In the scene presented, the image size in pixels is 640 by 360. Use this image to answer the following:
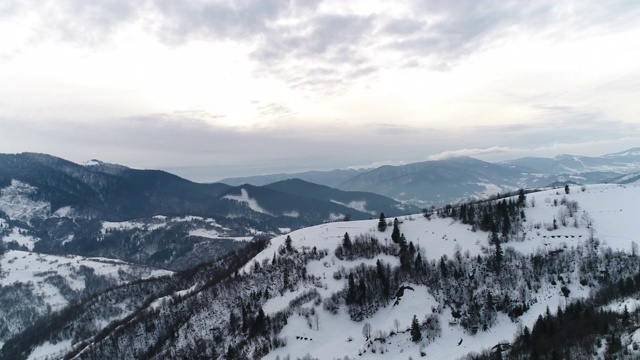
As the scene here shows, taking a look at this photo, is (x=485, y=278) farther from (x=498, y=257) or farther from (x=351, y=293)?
(x=351, y=293)

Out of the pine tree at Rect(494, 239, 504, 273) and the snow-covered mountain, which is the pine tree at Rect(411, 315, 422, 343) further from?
the pine tree at Rect(494, 239, 504, 273)

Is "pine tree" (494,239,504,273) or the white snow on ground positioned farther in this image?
"pine tree" (494,239,504,273)

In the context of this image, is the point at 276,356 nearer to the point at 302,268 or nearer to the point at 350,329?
the point at 350,329

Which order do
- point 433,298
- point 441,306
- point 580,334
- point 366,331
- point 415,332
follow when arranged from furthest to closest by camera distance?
point 433,298 < point 441,306 < point 366,331 < point 415,332 < point 580,334

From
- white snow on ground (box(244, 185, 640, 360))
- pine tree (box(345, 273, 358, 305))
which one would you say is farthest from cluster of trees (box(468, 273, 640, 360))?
pine tree (box(345, 273, 358, 305))

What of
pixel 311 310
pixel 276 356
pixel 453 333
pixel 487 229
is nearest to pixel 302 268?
pixel 311 310

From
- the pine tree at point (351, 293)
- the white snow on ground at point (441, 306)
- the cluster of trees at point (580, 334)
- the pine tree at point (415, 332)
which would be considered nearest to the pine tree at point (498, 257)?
the white snow on ground at point (441, 306)

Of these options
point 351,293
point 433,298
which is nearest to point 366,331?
point 351,293

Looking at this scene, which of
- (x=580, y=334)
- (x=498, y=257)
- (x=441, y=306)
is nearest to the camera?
(x=580, y=334)

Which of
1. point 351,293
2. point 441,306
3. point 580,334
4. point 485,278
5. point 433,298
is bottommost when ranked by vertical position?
point 441,306

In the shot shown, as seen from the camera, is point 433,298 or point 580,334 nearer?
point 580,334

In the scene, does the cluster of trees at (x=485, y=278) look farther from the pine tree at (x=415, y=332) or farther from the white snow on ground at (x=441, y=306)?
the pine tree at (x=415, y=332)
